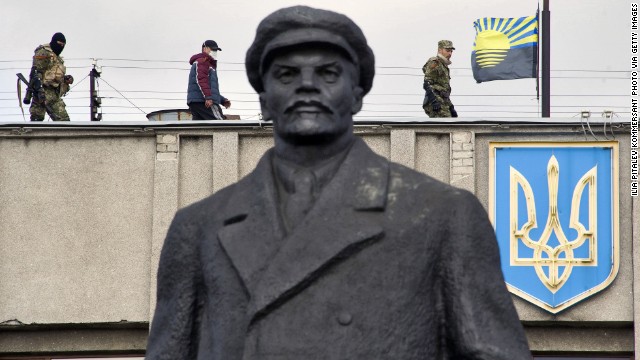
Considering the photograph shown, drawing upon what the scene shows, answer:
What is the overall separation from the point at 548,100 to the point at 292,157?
67.4 ft

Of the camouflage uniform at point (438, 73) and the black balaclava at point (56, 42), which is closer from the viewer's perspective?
the camouflage uniform at point (438, 73)

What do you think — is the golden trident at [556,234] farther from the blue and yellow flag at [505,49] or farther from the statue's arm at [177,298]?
the statue's arm at [177,298]

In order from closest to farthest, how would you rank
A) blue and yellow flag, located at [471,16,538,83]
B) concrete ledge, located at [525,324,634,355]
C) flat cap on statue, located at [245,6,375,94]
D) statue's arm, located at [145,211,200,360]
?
flat cap on statue, located at [245,6,375,94], statue's arm, located at [145,211,200,360], concrete ledge, located at [525,324,634,355], blue and yellow flag, located at [471,16,538,83]

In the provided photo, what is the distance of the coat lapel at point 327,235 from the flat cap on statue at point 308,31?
0.47m

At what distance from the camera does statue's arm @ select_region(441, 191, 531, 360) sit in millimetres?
7488

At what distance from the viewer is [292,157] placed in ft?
25.6

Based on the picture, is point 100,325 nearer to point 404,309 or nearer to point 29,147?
point 29,147

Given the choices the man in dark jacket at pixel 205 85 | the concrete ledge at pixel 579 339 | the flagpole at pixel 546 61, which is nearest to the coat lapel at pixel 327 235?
the man in dark jacket at pixel 205 85

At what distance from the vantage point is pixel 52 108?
86.7 feet

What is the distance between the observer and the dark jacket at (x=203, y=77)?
24453 millimetres

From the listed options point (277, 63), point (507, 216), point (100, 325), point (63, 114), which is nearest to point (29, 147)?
point (63, 114)

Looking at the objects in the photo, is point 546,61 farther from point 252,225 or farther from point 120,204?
point 252,225

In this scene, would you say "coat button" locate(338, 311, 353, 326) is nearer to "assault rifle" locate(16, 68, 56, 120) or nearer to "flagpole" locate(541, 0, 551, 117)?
"assault rifle" locate(16, 68, 56, 120)

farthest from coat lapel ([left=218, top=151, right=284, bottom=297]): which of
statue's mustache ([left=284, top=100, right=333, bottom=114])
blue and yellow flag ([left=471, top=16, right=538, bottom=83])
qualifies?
blue and yellow flag ([left=471, top=16, right=538, bottom=83])
